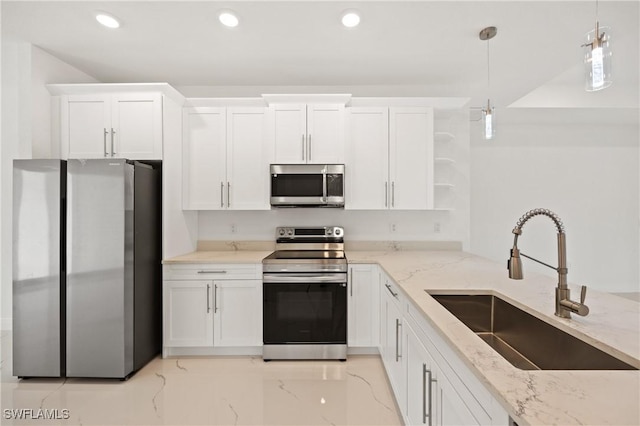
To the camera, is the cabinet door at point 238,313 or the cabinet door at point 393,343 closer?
the cabinet door at point 393,343

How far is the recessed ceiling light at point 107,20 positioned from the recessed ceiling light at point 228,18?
77 centimetres

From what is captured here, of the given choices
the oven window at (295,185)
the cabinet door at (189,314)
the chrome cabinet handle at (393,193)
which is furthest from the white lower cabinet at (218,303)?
the chrome cabinet handle at (393,193)

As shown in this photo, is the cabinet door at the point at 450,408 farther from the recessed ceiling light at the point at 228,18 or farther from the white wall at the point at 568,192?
the white wall at the point at 568,192

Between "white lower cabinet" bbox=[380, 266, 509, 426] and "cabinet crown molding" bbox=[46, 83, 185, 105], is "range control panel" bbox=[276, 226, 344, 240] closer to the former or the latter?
"white lower cabinet" bbox=[380, 266, 509, 426]

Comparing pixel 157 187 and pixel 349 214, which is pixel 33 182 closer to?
pixel 157 187

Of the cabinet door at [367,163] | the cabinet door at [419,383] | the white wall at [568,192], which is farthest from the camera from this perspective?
the white wall at [568,192]

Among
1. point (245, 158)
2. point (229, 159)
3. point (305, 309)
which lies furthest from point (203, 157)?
point (305, 309)

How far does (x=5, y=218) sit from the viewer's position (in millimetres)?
3113

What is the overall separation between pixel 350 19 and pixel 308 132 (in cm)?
106

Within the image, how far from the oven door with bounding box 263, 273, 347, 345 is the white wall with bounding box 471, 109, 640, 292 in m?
2.83

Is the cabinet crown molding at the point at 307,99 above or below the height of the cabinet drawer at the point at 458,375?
above

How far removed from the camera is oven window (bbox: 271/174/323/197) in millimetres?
3074

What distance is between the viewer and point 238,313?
9.21ft

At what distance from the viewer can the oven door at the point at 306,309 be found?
8.99 feet
